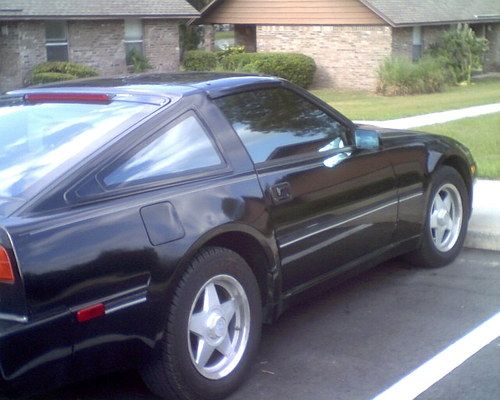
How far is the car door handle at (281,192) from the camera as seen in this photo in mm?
5078

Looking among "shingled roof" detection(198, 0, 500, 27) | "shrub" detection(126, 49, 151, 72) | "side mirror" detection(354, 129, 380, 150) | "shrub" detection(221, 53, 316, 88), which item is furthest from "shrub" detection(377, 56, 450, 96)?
"side mirror" detection(354, 129, 380, 150)

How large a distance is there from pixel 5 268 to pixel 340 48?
1033 inches

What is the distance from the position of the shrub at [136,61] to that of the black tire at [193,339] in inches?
957

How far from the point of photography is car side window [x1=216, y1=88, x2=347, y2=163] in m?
5.22

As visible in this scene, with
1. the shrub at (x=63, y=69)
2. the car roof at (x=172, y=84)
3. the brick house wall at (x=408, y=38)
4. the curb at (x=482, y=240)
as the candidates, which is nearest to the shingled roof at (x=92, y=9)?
the shrub at (x=63, y=69)

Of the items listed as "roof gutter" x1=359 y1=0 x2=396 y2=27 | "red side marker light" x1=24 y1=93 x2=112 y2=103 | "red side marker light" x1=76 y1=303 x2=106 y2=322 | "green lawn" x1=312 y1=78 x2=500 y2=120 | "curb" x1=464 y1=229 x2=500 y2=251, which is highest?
"roof gutter" x1=359 y1=0 x2=396 y2=27

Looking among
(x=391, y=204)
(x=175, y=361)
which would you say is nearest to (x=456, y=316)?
(x=391, y=204)

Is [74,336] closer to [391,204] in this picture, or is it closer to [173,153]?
[173,153]

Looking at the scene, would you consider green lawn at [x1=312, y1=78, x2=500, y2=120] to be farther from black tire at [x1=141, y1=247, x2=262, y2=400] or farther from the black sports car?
black tire at [x1=141, y1=247, x2=262, y2=400]

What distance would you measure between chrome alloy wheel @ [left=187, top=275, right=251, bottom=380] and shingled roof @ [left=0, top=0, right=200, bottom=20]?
21730 mm

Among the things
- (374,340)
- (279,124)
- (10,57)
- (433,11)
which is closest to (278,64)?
(433,11)

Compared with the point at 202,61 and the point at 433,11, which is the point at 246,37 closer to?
the point at 202,61

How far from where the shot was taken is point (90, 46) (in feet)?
91.4

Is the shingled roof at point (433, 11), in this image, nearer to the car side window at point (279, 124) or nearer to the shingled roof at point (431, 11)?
the shingled roof at point (431, 11)
